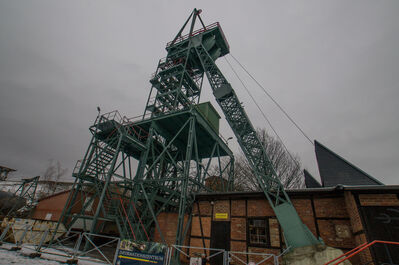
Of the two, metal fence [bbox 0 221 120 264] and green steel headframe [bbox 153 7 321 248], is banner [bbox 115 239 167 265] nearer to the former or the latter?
metal fence [bbox 0 221 120 264]

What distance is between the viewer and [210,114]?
14.0m

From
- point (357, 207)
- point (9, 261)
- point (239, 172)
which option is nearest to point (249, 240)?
point (357, 207)

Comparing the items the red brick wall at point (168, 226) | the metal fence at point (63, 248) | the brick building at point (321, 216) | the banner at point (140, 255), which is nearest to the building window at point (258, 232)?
A: the brick building at point (321, 216)

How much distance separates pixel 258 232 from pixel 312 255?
8.70 feet

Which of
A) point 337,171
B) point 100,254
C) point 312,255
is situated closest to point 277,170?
point 337,171

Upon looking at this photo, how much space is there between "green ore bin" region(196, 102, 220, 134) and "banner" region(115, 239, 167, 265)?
8.89 metres

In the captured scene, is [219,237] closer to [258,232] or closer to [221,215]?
[221,215]

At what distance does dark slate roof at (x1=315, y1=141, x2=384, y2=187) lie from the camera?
884cm

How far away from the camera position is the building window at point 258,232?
347 inches

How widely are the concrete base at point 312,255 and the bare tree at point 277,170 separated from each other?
11681mm

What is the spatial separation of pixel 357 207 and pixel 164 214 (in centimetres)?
972

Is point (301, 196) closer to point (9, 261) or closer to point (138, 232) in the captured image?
point (138, 232)

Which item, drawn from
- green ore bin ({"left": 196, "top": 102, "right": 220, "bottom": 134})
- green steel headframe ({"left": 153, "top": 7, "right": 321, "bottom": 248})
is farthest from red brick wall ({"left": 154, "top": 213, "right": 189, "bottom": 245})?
green ore bin ({"left": 196, "top": 102, "right": 220, "bottom": 134})

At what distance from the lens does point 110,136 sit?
13461mm
